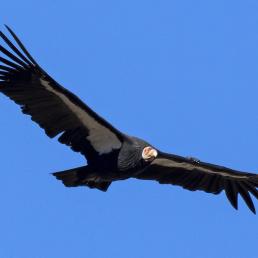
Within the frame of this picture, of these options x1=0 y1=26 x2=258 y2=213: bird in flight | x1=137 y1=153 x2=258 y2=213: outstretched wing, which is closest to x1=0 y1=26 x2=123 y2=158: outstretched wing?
x1=0 y1=26 x2=258 y2=213: bird in flight

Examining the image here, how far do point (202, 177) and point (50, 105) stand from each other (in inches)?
173

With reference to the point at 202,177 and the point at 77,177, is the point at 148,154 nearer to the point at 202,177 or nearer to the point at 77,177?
the point at 77,177

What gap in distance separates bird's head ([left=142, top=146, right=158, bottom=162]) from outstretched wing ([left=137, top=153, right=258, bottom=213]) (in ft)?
4.28

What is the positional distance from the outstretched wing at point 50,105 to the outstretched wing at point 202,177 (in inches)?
73.0

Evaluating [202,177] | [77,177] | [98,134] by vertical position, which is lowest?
[77,177]

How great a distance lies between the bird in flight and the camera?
763 inches

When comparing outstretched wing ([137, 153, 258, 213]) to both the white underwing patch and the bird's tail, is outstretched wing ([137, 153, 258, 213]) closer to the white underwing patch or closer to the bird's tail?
the white underwing patch

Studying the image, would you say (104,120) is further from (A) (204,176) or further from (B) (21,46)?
(A) (204,176)

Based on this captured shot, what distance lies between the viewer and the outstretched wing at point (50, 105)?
1928 cm

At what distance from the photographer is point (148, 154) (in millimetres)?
20281

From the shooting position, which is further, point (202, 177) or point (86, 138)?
point (202, 177)

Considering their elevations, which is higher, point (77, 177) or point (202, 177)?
point (202, 177)

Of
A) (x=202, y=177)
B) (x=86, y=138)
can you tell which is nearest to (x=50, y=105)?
(x=86, y=138)

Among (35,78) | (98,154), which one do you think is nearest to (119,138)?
(98,154)
